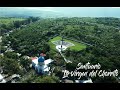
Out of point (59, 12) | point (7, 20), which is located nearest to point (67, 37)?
point (59, 12)

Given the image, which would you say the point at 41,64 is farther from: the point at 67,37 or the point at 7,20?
the point at 7,20

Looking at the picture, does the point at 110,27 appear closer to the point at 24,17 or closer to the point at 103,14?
the point at 103,14

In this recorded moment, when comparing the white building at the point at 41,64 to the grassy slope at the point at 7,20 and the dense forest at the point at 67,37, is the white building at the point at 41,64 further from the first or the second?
the grassy slope at the point at 7,20

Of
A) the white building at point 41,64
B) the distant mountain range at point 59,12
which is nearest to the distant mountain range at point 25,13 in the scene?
the distant mountain range at point 59,12

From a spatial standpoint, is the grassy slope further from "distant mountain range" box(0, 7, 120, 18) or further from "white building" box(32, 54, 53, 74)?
"white building" box(32, 54, 53, 74)

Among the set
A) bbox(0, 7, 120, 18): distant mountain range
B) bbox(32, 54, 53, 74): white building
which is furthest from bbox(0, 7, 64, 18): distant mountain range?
bbox(32, 54, 53, 74): white building

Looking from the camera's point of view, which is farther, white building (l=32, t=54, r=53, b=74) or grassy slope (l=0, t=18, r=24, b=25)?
grassy slope (l=0, t=18, r=24, b=25)
